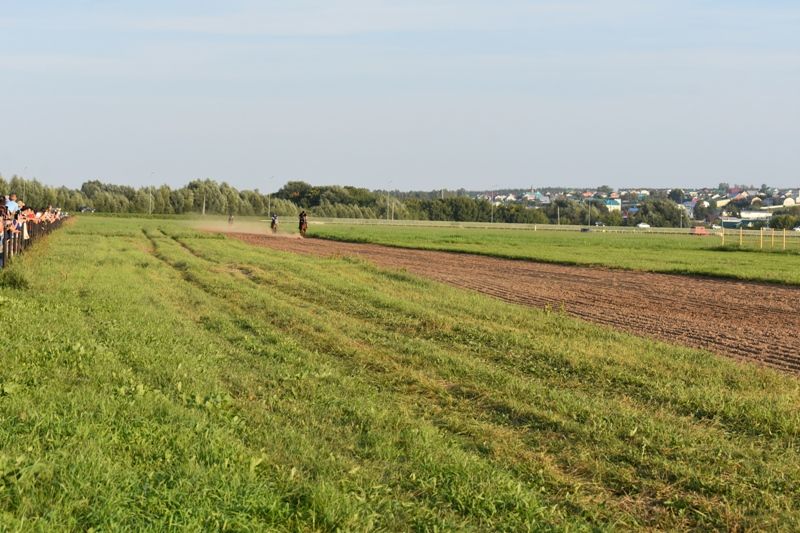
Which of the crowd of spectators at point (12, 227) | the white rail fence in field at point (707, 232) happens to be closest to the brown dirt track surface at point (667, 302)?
the crowd of spectators at point (12, 227)

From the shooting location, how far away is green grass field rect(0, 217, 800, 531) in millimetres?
5512

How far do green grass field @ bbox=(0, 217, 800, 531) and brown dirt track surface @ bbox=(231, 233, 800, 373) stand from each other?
5.34 ft

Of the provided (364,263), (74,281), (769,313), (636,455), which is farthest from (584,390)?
(364,263)

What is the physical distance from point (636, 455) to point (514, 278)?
62.6ft

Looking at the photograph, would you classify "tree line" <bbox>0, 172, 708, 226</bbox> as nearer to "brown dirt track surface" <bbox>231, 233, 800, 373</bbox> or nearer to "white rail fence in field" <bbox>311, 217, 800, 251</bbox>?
"white rail fence in field" <bbox>311, 217, 800, 251</bbox>

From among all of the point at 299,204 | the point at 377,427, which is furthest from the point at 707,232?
the point at 377,427

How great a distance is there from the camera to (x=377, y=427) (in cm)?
748

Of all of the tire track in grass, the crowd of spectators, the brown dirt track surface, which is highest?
the crowd of spectators

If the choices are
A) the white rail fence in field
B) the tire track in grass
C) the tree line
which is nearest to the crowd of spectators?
the tire track in grass

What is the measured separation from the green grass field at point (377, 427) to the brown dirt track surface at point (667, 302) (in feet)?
5.34

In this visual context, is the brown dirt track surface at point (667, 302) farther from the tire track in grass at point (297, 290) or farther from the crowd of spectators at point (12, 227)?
the crowd of spectators at point (12, 227)

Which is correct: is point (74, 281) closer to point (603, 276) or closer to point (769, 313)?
point (769, 313)

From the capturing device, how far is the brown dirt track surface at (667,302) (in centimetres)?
1356

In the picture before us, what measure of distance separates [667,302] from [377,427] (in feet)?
43.9
